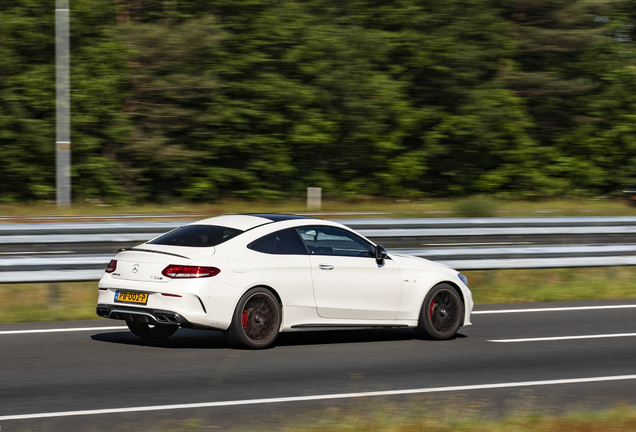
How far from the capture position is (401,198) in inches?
1341

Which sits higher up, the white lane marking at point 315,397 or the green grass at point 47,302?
the green grass at point 47,302

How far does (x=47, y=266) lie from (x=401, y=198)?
935 inches

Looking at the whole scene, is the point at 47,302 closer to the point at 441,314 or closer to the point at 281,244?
the point at 281,244

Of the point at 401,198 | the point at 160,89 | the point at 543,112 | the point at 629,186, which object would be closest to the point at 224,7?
the point at 160,89

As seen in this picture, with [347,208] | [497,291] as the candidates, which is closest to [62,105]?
[347,208]

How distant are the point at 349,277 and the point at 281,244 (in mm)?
818

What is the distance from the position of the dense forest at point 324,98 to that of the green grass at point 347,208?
698mm

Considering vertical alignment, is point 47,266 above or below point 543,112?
below

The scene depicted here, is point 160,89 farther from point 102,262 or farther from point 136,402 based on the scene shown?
point 136,402

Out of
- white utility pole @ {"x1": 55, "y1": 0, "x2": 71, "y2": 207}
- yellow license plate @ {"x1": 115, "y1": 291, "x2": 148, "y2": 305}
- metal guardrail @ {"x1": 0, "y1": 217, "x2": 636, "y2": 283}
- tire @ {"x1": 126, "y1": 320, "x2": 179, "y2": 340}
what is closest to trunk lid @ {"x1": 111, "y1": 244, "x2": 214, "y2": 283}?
yellow license plate @ {"x1": 115, "y1": 291, "x2": 148, "y2": 305}

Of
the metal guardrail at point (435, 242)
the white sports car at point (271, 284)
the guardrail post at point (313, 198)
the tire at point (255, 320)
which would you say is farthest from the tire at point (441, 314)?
the guardrail post at point (313, 198)

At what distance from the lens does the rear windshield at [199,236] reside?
8906mm

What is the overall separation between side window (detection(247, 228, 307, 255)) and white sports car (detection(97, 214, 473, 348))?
1 cm

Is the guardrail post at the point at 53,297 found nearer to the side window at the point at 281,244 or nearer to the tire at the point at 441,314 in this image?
the side window at the point at 281,244
